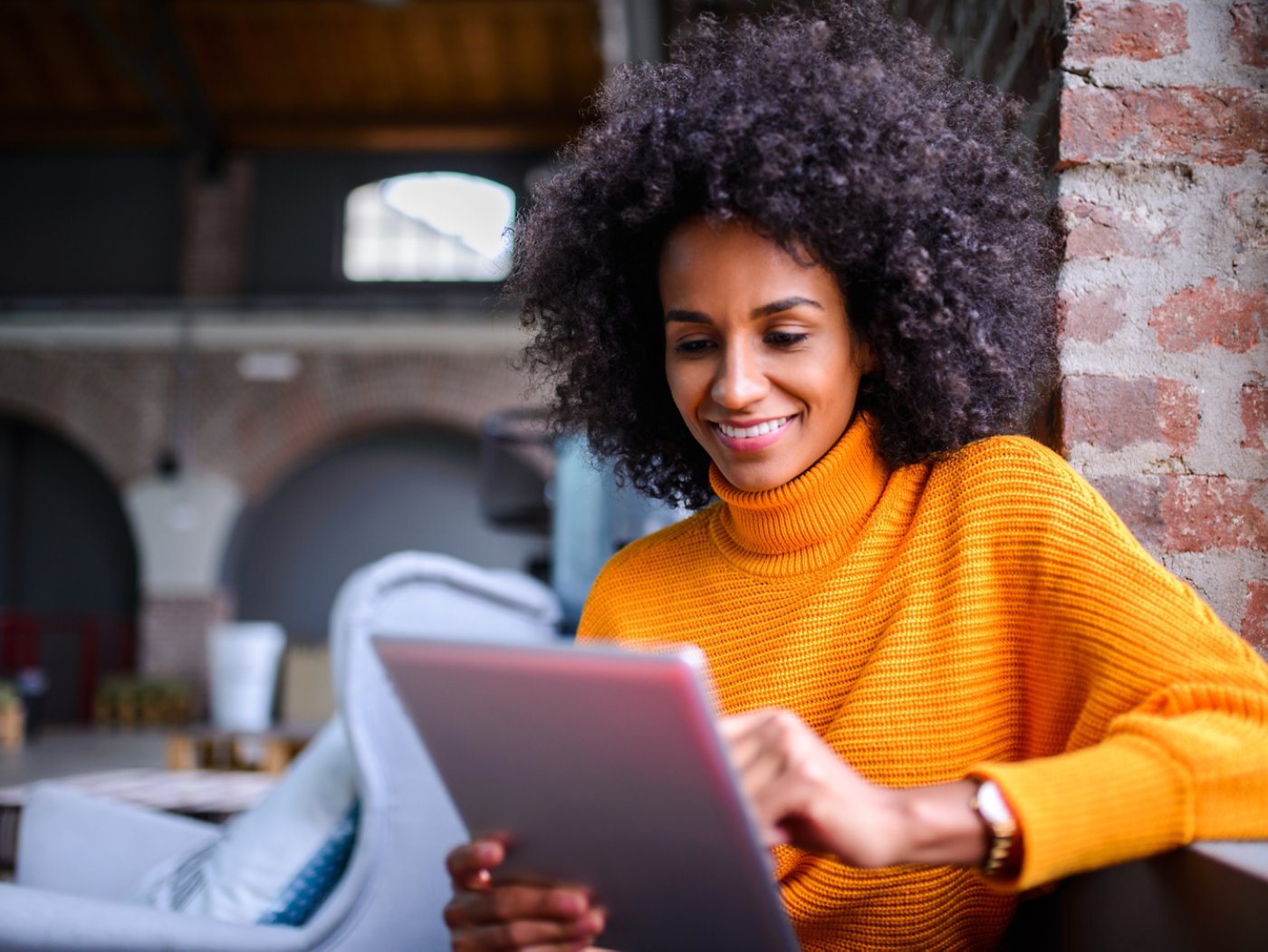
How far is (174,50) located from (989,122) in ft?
32.1

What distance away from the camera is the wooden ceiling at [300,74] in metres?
9.73

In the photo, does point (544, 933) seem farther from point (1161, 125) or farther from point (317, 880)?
point (1161, 125)

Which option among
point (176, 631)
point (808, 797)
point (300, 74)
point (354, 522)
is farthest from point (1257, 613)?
point (300, 74)

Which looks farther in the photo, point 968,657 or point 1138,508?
point 1138,508

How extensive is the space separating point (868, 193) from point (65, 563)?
35.7ft

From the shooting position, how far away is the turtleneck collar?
1277 millimetres

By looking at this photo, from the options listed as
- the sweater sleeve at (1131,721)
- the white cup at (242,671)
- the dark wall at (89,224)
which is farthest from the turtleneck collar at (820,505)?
the dark wall at (89,224)

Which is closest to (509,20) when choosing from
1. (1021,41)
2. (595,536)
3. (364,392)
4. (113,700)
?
(364,392)

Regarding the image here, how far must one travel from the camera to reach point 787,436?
125 cm

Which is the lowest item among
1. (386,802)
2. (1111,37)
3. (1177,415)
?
(386,802)

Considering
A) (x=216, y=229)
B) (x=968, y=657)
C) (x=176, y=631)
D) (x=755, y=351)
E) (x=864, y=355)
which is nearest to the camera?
(x=968, y=657)

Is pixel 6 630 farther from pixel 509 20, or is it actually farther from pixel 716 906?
pixel 716 906

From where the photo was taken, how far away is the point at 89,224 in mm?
10641

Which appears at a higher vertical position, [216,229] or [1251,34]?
[216,229]
